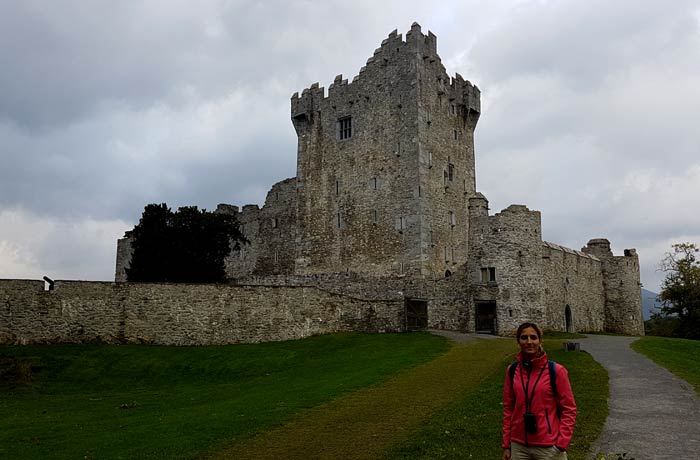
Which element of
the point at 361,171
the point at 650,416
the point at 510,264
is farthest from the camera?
the point at 361,171

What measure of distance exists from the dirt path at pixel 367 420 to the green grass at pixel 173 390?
0.80 meters

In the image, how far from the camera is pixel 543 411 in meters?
7.38

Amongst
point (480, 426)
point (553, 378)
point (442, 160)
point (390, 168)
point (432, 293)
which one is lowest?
point (480, 426)

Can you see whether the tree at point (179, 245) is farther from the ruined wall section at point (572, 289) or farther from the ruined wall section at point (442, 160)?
the ruined wall section at point (572, 289)

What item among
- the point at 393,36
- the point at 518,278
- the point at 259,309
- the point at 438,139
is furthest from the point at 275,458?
the point at 393,36

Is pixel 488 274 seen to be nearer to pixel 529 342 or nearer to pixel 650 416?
pixel 650 416

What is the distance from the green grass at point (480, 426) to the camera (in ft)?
38.1

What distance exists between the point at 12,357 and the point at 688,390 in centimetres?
2558

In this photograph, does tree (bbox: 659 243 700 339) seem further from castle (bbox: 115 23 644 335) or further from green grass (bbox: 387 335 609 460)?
green grass (bbox: 387 335 609 460)

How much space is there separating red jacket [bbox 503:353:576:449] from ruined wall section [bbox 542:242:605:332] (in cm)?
3134

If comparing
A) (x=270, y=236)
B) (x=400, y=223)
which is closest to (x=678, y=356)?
(x=400, y=223)

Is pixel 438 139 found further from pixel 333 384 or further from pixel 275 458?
pixel 275 458

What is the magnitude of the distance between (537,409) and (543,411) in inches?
2.8

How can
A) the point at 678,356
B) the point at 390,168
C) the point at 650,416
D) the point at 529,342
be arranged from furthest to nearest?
the point at 390,168
the point at 678,356
the point at 650,416
the point at 529,342
